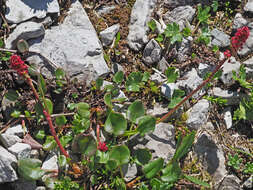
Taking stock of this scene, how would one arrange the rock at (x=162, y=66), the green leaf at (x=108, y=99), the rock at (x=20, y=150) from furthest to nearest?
the rock at (x=162, y=66)
the green leaf at (x=108, y=99)
the rock at (x=20, y=150)

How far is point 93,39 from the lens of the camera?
3664mm

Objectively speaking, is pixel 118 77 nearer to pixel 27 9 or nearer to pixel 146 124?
pixel 146 124

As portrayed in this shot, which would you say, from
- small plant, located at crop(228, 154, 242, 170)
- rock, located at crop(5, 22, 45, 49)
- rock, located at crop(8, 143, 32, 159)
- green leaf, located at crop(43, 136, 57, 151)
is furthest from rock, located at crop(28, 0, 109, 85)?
small plant, located at crop(228, 154, 242, 170)

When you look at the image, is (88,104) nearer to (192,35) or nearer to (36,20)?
(36,20)

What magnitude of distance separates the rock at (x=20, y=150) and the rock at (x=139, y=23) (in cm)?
175

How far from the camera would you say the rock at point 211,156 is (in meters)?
3.42

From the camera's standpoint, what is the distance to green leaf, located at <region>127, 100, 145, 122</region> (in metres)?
3.30

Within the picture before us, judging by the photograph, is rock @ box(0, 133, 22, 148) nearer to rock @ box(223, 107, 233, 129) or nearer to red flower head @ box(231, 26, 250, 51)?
red flower head @ box(231, 26, 250, 51)

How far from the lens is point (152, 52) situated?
12.4 feet

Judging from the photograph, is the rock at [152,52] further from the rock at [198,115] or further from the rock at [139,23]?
the rock at [198,115]

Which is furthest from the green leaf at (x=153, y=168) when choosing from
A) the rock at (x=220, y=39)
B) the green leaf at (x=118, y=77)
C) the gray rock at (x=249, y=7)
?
the gray rock at (x=249, y=7)

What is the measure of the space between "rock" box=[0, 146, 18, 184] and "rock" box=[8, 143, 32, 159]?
0.05 m

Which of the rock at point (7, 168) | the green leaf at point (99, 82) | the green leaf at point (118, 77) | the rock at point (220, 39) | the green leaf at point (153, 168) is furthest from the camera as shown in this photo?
the rock at point (220, 39)

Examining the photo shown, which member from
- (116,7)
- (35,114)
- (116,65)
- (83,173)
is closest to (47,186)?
(83,173)
